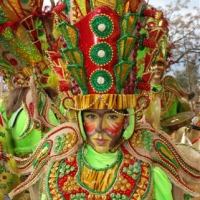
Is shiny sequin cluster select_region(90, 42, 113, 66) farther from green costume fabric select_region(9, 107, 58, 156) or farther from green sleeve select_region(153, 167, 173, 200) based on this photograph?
green costume fabric select_region(9, 107, 58, 156)

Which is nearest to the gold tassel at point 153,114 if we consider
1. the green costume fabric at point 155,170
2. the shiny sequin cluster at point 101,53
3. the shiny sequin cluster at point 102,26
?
the green costume fabric at point 155,170

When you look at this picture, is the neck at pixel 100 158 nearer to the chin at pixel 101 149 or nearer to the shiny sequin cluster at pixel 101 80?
the chin at pixel 101 149

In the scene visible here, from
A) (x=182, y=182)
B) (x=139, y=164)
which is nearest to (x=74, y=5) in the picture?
(x=139, y=164)

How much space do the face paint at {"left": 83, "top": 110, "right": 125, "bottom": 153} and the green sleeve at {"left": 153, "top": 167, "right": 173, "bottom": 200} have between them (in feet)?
1.12

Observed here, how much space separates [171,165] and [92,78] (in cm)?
77

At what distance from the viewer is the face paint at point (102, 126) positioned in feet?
9.84

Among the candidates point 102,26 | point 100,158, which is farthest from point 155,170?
point 102,26

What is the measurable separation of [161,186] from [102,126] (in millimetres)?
504

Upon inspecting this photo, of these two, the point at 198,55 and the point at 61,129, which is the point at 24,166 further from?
the point at 198,55

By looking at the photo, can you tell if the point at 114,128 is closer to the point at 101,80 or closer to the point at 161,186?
the point at 101,80

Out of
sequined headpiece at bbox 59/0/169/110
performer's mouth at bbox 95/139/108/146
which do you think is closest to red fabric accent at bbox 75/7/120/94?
sequined headpiece at bbox 59/0/169/110

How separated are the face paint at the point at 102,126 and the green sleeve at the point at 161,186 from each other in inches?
13.4

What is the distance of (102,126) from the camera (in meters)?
3.00

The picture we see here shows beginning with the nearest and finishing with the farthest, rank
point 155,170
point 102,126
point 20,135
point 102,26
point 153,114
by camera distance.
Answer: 1. point 102,26
2. point 102,126
3. point 155,170
4. point 153,114
5. point 20,135
